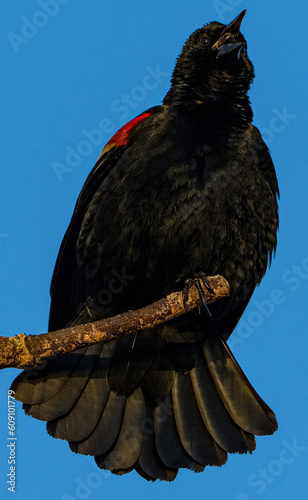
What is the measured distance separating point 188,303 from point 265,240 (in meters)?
0.89

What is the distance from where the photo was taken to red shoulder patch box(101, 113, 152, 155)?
5.22m

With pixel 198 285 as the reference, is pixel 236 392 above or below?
below

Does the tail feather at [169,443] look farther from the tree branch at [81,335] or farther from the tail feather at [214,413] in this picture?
the tree branch at [81,335]

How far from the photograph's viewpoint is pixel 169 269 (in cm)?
489

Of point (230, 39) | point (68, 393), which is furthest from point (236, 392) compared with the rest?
point (230, 39)

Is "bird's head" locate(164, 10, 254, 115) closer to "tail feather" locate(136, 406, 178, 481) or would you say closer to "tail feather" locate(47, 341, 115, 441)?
"tail feather" locate(47, 341, 115, 441)

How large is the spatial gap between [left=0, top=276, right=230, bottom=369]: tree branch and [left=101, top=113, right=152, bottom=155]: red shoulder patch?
127 cm

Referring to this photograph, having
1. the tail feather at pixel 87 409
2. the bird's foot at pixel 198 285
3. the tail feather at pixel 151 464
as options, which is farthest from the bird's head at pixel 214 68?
the tail feather at pixel 151 464

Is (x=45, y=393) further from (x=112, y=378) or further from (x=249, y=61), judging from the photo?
(x=249, y=61)

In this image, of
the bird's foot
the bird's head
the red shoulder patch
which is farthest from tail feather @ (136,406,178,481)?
the bird's head

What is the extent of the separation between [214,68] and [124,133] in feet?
2.52

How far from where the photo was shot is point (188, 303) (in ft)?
14.7

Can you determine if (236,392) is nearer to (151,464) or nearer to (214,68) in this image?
(151,464)

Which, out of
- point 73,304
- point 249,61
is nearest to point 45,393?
point 73,304
